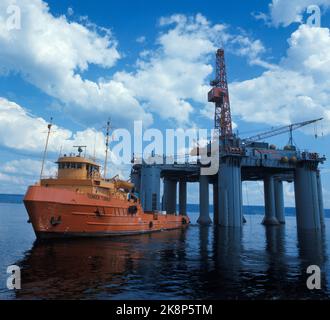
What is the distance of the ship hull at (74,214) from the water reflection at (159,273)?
82.8 inches

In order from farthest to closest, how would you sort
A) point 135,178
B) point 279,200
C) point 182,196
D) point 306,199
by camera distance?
point 279,200, point 182,196, point 135,178, point 306,199

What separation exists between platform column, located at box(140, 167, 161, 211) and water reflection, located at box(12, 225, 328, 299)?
34.0 meters

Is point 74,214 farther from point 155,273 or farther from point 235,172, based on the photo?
point 235,172

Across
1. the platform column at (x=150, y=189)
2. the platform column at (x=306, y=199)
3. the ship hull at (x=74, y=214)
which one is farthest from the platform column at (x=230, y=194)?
the ship hull at (x=74, y=214)

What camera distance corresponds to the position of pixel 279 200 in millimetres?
89562

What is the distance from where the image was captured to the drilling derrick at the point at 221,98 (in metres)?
77.2

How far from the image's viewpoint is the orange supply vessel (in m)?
29.2

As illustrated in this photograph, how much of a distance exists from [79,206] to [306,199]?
4895cm

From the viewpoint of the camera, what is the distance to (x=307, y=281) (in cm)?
1742

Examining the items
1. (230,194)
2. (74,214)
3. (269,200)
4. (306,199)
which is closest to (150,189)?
(230,194)

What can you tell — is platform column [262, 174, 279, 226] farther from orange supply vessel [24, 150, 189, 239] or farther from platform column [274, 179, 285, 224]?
orange supply vessel [24, 150, 189, 239]

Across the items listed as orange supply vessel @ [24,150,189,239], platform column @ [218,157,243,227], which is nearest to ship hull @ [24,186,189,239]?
orange supply vessel @ [24,150,189,239]

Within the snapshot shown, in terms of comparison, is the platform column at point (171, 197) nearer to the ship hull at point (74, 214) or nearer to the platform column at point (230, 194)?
the platform column at point (230, 194)
